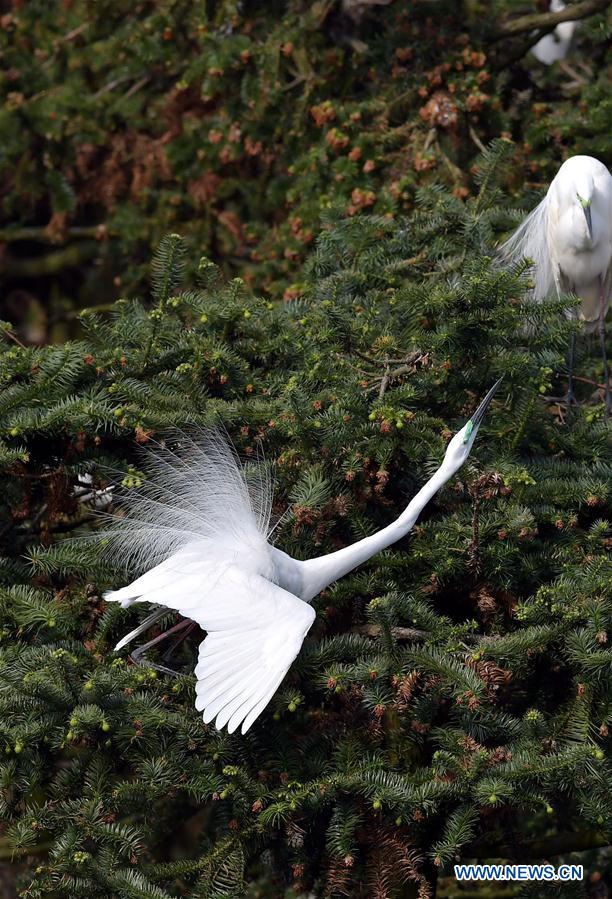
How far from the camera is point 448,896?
142 inches

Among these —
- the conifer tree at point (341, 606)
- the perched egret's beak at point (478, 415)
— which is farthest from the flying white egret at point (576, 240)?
the perched egret's beak at point (478, 415)

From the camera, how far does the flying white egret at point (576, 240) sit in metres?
3.68

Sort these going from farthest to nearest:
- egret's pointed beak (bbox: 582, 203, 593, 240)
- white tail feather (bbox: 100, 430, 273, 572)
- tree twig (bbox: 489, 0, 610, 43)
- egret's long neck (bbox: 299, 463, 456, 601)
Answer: tree twig (bbox: 489, 0, 610, 43), egret's pointed beak (bbox: 582, 203, 593, 240), white tail feather (bbox: 100, 430, 273, 572), egret's long neck (bbox: 299, 463, 456, 601)

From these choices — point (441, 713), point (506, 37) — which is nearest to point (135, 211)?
point (506, 37)

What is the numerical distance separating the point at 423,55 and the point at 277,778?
2.99 metres

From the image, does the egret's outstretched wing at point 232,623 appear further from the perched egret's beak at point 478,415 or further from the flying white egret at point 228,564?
the perched egret's beak at point 478,415

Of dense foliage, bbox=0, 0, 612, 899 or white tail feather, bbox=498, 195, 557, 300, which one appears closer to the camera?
dense foliage, bbox=0, 0, 612, 899

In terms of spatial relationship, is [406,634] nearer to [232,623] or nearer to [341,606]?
[341,606]

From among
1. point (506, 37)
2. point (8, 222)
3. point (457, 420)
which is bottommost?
point (8, 222)

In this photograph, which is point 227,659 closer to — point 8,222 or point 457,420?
point 457,420

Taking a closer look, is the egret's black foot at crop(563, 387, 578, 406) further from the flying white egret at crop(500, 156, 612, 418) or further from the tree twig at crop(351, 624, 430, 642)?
the tree twig at crop(351, 624, 430, 642)

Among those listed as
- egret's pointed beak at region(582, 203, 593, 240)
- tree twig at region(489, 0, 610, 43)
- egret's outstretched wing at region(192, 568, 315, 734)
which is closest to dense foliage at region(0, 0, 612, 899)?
egret's outstretched wing at region(192, 568, 315, 734)

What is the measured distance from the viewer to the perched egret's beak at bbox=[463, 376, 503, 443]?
2736 millimetres

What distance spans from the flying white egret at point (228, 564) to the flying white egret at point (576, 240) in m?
1.14
